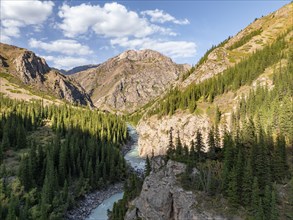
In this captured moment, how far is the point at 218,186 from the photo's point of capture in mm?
45125

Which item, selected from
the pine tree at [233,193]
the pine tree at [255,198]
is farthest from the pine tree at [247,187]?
the pine tree at [255,198]

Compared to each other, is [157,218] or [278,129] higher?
[278,129]

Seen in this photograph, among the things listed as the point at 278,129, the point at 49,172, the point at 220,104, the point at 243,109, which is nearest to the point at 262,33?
the point at 220,104

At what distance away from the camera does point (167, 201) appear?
47.5 meters

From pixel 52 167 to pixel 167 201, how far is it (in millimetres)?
49315

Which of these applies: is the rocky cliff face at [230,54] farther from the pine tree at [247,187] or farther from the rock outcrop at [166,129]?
the pine tree at [247,187]

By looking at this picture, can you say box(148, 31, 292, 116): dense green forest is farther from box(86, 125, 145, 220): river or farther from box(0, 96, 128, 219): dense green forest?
box(0, 96, 128, 219): dense green forest

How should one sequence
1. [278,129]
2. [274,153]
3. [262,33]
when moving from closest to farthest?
[274,153] < [278,129] < [262,33]

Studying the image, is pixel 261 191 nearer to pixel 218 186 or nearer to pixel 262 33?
pixel 218 186

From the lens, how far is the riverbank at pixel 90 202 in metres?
76.6

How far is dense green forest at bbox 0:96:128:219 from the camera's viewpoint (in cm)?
7206

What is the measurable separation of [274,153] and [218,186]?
46.5 ft

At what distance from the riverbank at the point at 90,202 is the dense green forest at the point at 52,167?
2183mm

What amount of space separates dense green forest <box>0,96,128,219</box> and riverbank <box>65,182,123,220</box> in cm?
218
